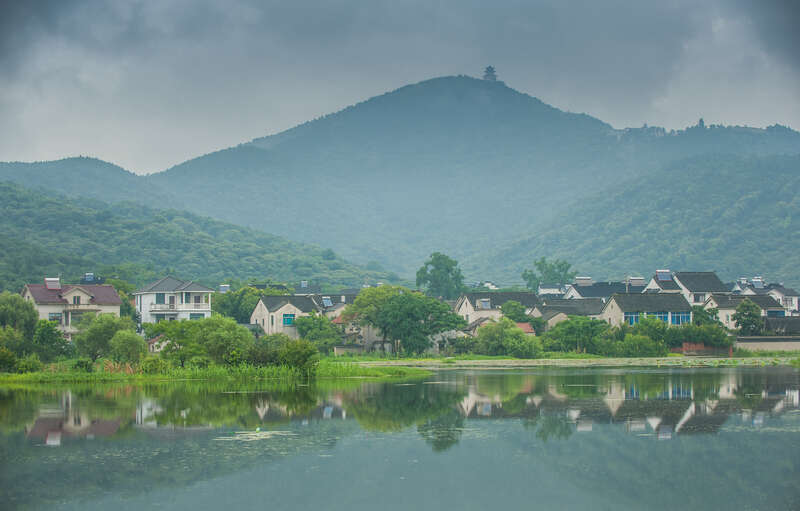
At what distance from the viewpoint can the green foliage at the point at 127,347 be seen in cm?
4469

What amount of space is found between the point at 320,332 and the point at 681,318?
29.8 m

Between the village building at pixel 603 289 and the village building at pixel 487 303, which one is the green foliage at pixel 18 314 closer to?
the village building at pixel 487 303

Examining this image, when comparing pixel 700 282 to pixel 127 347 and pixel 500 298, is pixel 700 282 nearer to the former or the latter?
pixel 500 298

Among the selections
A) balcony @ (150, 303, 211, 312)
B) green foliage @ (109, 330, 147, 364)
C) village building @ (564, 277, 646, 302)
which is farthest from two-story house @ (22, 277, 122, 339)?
village building @ (564, 277, 646, 302)

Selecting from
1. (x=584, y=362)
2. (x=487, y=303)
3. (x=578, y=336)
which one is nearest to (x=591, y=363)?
(x=584, y=362)

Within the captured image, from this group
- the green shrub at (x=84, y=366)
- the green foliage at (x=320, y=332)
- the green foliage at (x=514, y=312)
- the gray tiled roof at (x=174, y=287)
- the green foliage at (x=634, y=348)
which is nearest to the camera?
the green shrub at (x=84, y=366)

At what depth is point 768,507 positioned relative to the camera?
1700 centimetres

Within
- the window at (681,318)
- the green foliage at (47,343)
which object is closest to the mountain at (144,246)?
the window at (681,318)

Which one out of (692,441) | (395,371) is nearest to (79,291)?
(395,371)

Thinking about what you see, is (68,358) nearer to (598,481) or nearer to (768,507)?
(598,481)

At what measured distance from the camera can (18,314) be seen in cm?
5278

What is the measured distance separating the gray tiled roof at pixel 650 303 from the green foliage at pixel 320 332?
2362 centimetres

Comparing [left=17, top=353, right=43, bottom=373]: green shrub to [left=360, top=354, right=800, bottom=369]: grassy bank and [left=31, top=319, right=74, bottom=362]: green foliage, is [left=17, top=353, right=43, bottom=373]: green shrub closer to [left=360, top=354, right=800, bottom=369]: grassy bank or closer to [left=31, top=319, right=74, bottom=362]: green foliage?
[left=31, top=319, right=74, bottom=362]: green foliage

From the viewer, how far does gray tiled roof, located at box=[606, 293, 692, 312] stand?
72.8 metres
